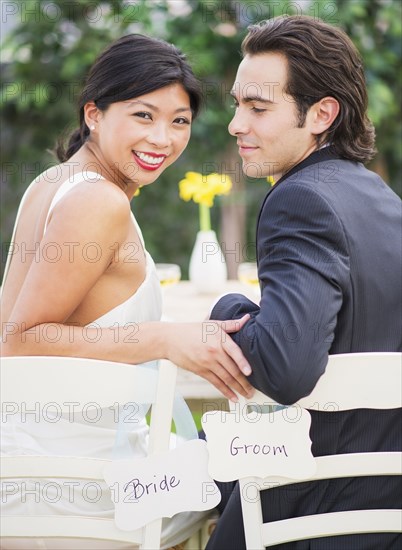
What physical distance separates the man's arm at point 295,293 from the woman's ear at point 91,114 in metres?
0.68

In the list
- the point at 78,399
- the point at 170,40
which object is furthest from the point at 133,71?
the point at 170,40

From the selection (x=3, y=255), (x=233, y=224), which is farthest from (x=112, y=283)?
(x=3, y=255)

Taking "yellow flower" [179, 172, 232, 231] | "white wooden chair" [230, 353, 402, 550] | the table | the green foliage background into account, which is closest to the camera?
"white wooden chair" [230, 353, 402, 550]

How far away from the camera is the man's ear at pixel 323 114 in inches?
65.2

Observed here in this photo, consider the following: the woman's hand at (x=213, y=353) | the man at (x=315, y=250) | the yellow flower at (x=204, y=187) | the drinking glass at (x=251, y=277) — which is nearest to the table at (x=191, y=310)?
the drinking glass at (x=251, y=277)

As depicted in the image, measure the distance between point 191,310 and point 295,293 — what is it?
1.41m

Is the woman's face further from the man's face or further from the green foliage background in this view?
the green foliage background

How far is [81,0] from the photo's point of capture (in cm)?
468

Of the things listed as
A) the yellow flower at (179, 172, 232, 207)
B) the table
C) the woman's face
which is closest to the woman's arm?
the woman's face

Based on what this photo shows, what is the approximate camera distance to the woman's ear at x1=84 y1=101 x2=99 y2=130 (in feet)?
6.54

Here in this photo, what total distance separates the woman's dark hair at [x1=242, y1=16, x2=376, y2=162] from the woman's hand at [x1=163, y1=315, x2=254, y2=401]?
0.46 metres

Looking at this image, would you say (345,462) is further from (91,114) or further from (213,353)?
(91,114)

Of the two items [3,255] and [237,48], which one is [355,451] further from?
[3,255]

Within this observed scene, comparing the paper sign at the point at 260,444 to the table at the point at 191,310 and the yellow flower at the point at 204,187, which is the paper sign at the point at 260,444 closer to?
the table at the point at 191,310
